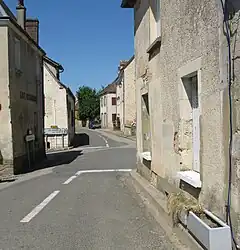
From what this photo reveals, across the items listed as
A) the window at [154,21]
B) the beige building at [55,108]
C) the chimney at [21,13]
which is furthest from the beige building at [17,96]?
the beige building at [55,108]

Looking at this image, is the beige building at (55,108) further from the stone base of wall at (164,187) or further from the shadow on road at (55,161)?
the stone base of wall at (164,187)

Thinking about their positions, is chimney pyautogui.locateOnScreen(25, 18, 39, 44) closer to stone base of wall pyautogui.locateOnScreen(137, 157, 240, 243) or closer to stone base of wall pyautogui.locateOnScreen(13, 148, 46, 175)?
stone base of wall pyautogui.locateOnScreen(13, 148, 46, 175)

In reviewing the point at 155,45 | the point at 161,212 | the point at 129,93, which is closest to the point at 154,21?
the point at 155,45

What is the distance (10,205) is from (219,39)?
680 centimetres

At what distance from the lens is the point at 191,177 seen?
A: 652 centimetres

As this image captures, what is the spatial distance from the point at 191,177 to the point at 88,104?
93.5 meters

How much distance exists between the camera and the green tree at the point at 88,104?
99031mm

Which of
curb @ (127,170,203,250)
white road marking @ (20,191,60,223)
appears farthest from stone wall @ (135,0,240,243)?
white road marking @ (20,191,60,223)

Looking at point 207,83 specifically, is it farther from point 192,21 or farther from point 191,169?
point 191,169

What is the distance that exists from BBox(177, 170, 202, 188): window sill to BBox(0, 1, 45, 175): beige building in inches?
463

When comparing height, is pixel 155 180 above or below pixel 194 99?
below

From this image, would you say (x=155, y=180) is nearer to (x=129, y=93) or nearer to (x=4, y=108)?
(x=4, y=108)

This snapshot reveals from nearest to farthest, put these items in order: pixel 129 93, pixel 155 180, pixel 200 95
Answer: pixel 200 95, pixel 155 180, pixel 129 93

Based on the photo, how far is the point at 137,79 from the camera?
42.0 ft
